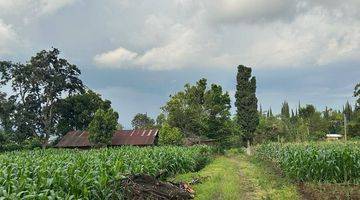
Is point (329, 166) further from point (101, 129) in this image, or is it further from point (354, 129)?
point (354, 129)

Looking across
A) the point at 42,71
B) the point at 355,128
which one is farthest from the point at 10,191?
the point at 42,71

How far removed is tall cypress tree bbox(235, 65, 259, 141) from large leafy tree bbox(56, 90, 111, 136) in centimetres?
2010

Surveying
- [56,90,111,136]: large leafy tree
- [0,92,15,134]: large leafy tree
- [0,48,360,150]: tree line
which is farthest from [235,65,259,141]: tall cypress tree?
[0,92,15,134]: large leafy tree

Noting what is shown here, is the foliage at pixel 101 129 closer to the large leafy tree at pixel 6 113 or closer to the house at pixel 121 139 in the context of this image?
the house at pixel 121 139

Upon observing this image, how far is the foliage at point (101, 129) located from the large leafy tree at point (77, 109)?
452 inches

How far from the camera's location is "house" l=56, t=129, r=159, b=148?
2172 inches

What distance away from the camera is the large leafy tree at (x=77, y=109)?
63.4m

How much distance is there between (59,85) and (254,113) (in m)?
28.2

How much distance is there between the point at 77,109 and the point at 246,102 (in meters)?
24.4

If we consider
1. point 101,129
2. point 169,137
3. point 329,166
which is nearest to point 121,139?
point 101,129

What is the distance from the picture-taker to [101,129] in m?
51.9

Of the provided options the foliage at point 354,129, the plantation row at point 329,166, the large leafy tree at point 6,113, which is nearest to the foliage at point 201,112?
the foliage at point 354,129

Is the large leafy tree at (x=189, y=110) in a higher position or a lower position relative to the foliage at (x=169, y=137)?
higher

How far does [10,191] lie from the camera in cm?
945
